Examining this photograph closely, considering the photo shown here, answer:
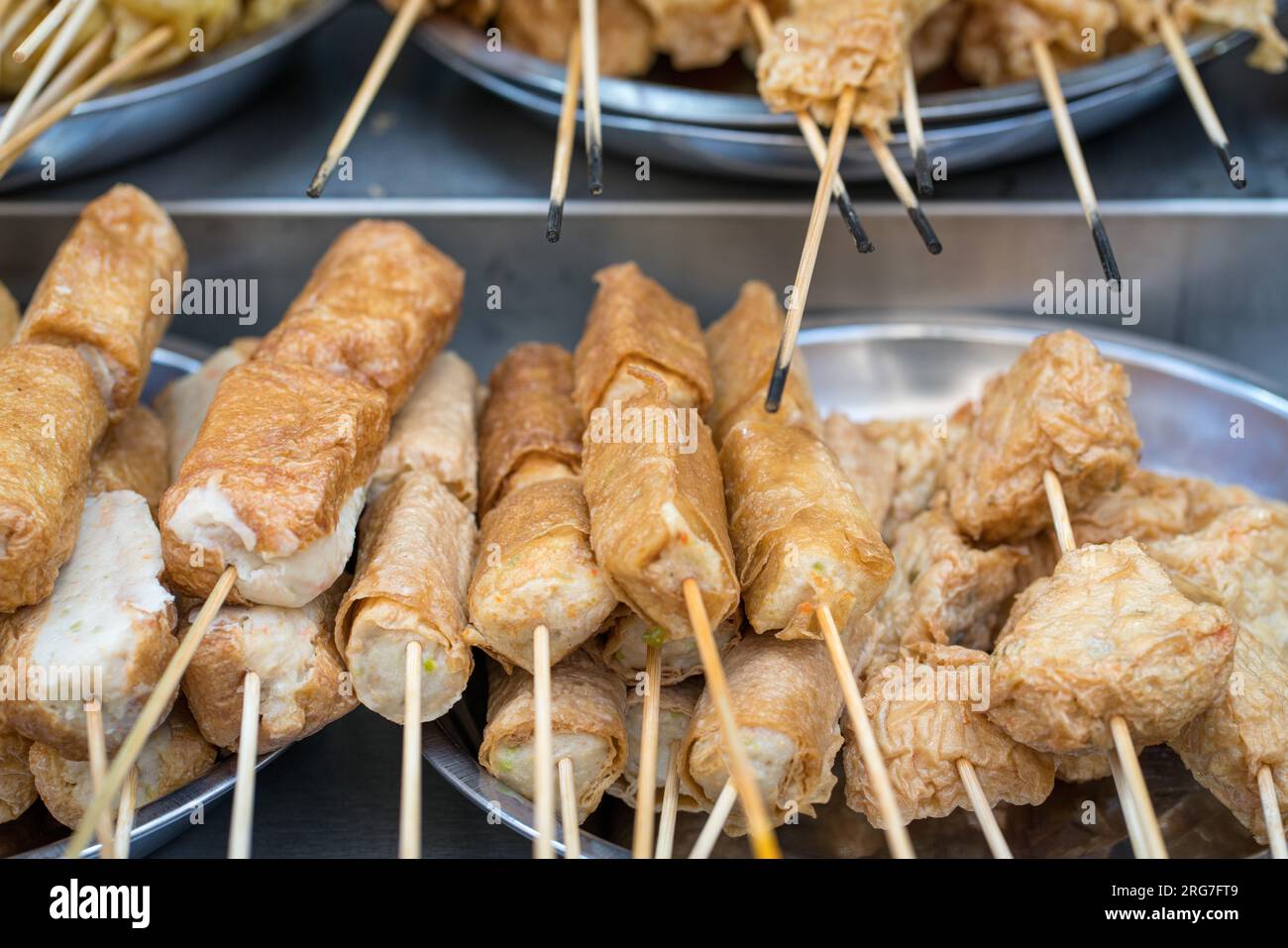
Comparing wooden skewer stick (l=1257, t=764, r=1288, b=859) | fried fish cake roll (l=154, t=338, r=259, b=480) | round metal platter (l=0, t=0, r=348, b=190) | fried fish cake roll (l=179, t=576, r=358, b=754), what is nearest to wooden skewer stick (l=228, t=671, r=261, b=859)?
fried fish cake roll (l=179, t=576, r=358, b=754)

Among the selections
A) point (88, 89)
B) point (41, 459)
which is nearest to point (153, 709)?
point (41, 459)

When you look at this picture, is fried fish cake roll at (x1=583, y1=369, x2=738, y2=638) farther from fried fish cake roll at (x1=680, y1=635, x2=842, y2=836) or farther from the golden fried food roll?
the golden fried food roll

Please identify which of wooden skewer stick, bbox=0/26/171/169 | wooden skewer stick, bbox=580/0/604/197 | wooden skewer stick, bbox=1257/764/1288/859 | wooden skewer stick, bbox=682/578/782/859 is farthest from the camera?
wooden skewer stick, bbox=0/26/171/169

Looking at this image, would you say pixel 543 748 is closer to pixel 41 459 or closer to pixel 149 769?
pixel 149 769

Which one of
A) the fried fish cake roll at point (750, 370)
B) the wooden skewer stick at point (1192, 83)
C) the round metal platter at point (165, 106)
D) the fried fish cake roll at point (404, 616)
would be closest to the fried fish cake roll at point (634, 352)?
the fried fish cake roll at point (750, 370)
